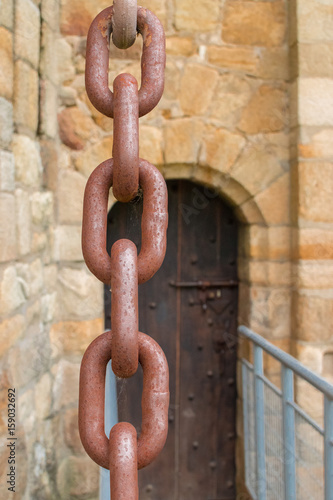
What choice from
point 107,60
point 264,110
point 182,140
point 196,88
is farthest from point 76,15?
point 107,60

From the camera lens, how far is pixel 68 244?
7.70 feet

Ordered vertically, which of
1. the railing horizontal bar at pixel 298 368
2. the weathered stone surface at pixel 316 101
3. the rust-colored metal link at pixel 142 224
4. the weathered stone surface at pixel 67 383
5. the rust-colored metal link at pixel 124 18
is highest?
the weathered stone surface at pixel 316 101

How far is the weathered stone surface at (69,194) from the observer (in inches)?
91.7

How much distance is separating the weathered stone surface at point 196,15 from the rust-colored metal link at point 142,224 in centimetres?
203

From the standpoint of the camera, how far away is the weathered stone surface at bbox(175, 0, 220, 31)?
2.37m

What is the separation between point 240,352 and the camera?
2615mm

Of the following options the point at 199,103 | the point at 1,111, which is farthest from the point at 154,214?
the point at 199,103

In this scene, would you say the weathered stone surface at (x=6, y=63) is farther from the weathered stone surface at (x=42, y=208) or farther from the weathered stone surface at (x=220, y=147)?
the weathered stone surface at (x=220, y=147)

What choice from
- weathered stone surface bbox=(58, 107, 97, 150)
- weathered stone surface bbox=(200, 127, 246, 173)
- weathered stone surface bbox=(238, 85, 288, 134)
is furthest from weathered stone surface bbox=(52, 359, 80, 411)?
weathered stone surface bbox=(238, 85, 288, 134)

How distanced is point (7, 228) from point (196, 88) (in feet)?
4.22

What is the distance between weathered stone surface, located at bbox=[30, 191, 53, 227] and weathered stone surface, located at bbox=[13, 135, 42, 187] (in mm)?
61

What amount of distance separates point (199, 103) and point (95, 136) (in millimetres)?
557

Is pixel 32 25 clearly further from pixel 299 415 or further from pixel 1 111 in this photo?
pixel 299 415

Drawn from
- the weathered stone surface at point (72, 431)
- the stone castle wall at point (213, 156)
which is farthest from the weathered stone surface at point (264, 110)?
the weathered stone surface at point (72, 431)
